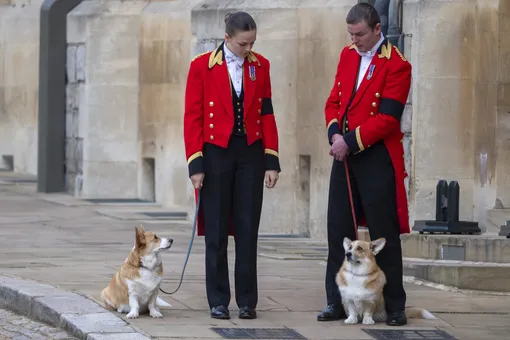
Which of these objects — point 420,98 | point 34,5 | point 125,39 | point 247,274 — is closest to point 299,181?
point 420,98

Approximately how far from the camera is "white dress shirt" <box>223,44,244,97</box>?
947cm

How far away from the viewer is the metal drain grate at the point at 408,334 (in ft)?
29.1

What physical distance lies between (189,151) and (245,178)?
1.19 feet

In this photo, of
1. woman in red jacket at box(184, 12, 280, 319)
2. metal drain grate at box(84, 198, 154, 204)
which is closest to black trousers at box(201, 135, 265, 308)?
woman in red jacket at box(184, 12, 280, 319)

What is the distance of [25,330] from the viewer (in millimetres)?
9766

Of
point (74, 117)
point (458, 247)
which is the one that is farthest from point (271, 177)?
point (74, 117)

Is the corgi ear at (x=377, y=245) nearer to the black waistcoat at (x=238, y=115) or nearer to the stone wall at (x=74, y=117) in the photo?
the black waistcoat at (x=238, y=115)

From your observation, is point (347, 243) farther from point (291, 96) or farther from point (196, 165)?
point (291, 96)

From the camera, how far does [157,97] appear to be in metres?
19.6

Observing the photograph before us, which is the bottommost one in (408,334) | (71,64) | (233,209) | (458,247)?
A: (408,334)

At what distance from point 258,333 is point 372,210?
0.96 metres

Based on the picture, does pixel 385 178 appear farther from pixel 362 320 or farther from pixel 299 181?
pixel 299 181

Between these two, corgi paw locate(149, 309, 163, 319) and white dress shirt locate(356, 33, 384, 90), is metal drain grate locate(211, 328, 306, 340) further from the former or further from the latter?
white dress shirt locate(356, 33, 384, 90)

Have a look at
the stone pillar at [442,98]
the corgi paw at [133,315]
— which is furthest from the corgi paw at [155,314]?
the stone pillar at [442,98]
